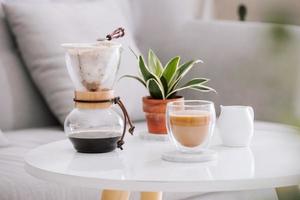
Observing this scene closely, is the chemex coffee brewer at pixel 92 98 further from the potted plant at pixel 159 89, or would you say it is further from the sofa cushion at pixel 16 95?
the sofa cushion at pixel 16 95

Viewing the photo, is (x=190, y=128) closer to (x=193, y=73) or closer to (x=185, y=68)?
(x=185, y=68)

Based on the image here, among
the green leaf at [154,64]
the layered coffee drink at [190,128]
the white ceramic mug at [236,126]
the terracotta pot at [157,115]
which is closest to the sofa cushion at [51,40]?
the green leaf at [154,64]

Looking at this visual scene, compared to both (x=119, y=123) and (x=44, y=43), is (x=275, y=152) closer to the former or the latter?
(x=119, y=123)

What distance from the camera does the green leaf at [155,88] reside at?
1.48 meters

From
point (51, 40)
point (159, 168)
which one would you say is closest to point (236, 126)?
point (159, 168)

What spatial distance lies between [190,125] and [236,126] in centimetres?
20

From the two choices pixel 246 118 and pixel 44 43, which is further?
pixel 44 43

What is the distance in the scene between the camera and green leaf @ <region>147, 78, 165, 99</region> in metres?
1.48

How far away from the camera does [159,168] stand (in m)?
1.17

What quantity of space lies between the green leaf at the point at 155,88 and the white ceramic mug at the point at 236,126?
15 centimetres

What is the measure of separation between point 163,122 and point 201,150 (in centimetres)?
22

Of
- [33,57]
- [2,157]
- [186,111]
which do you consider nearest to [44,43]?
[33,57]

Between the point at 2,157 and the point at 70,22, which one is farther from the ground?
the point at 70,22

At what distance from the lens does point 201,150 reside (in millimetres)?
1262
